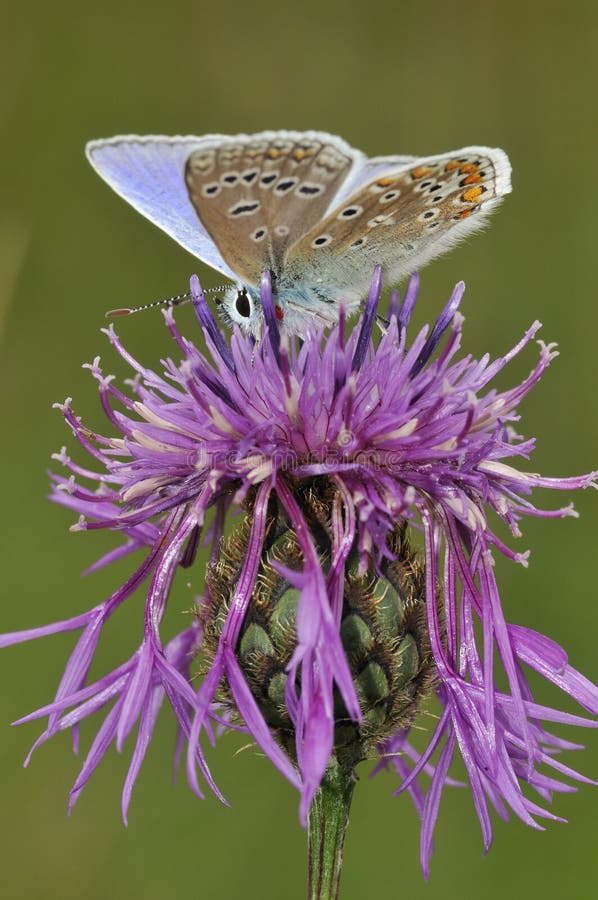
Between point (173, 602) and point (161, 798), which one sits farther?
point (173, 602)

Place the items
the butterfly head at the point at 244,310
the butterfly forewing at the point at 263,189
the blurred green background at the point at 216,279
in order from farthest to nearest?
the blurred green background at the point at 216,279, the butterfly head at the point at 244,310, the butterfly forewing at the point at 263,189

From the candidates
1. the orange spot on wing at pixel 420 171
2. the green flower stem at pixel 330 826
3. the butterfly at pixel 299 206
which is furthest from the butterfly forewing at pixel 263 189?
the green flower stem at pixel 330 826

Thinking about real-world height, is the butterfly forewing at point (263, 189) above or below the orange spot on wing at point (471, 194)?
below

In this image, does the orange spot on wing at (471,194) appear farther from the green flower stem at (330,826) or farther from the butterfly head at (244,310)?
the green flower stem at (330,826)

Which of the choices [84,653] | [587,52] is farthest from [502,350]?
[84,653]

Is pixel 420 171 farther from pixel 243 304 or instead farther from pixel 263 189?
pixel 243 304

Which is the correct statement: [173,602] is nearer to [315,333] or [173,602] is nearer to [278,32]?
[315,333]
